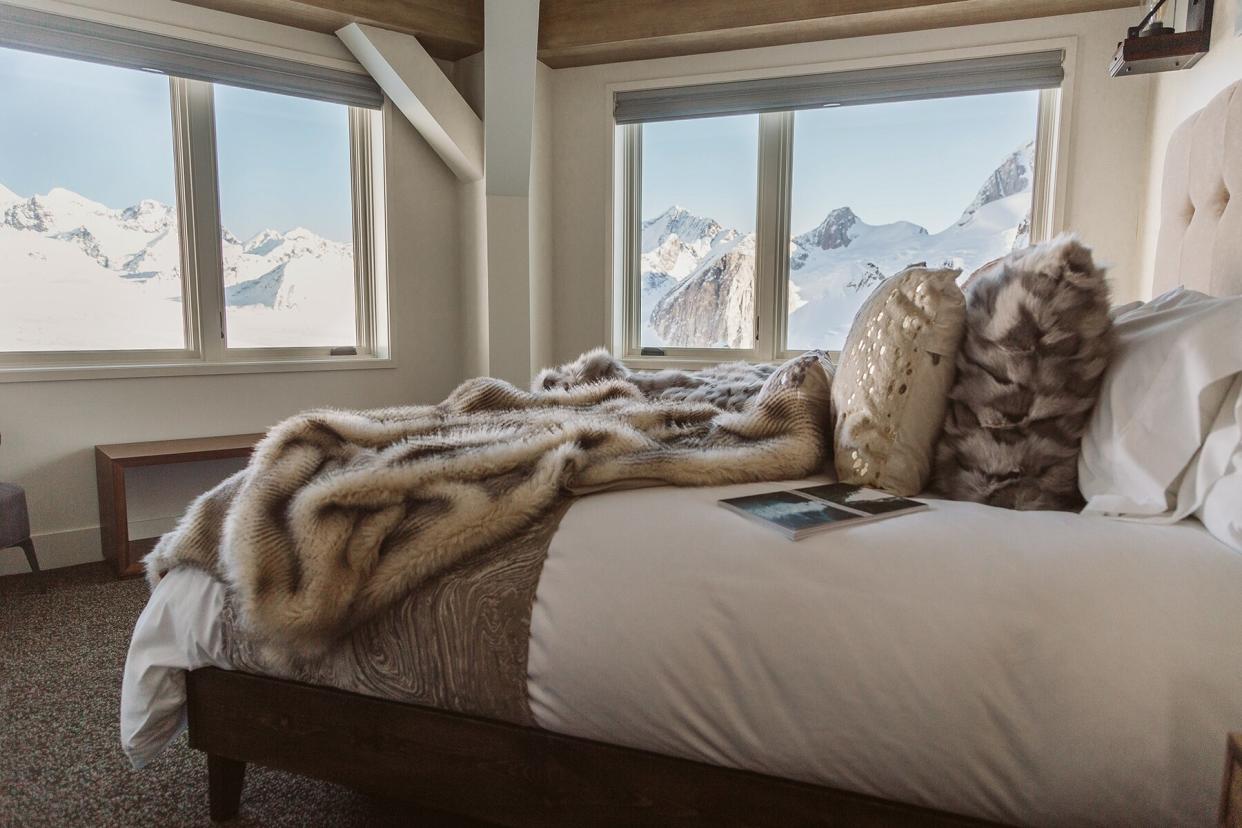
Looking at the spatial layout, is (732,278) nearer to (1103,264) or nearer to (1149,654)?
(1103,264)

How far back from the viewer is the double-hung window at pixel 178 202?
9.15ft

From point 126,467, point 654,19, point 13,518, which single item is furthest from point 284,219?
point 654,19

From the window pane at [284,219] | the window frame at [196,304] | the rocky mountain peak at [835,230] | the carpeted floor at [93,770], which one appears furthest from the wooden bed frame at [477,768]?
the rocky mountain peak at [835,230]

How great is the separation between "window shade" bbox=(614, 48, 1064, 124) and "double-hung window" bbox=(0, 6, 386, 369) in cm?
142

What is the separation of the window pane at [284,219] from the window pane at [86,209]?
233 millimetres

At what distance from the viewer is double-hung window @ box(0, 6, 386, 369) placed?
9.15 feet

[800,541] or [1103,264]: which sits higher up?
[1103,264]

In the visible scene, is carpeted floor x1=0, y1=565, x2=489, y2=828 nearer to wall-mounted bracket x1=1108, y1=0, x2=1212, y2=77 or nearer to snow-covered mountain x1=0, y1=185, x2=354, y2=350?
snow-covered mountain x1=0, y1=185, x2=354, y2=350

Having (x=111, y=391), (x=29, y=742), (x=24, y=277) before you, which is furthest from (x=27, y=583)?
(x=29, y=742)

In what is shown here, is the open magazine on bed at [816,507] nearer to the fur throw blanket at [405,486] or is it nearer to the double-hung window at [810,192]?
the fur throw blanket at [405,486]

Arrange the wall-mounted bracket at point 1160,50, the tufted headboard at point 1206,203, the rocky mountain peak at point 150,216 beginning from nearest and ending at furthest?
the tufted headboard at point 1206,203
the wall-mounted bracket at point 1160,50
the rocky mountain peak at point 150,216

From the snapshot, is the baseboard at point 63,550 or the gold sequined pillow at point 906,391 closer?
the gold sequined pillow at point 906,391

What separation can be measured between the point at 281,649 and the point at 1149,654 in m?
1.13

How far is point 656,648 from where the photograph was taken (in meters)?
0.92
